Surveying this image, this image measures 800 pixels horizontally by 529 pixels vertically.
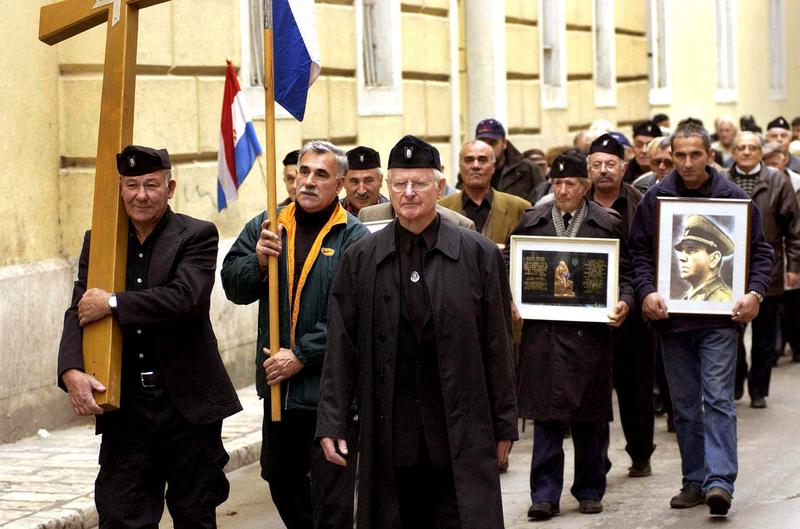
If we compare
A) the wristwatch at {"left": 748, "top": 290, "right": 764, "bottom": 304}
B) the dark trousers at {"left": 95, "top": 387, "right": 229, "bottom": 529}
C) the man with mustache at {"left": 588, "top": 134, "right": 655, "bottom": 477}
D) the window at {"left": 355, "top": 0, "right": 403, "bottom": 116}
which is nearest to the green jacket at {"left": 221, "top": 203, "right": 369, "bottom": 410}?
the dark trousers at {"left": 95, "top": 387, "right": 229, "bottom": 529}

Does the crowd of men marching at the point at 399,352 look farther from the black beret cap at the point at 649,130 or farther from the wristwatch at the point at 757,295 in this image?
the black beret cap at the point at 649,130

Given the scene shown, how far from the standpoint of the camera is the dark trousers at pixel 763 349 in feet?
42.9

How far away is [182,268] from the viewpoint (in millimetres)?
7152

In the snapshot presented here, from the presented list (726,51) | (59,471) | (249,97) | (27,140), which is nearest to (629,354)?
(59,471)

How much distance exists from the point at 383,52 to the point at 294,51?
922 centimetres

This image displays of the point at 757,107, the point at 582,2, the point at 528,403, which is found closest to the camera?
the point at 528,403

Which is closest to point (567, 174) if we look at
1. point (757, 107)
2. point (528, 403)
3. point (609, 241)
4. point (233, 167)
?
point (609, 241)

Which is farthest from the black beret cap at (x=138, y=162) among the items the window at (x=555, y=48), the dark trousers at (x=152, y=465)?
the window at (x=555, y=48)

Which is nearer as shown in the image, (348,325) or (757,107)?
(348,325)

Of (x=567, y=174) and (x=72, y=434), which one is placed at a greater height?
(x=567, y=174)

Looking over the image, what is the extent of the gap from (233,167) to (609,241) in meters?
4.09

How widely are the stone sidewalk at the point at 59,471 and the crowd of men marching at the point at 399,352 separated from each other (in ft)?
5.75

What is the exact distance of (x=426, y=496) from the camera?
21.4 ft

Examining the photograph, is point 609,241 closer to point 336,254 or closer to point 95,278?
point 336,254
